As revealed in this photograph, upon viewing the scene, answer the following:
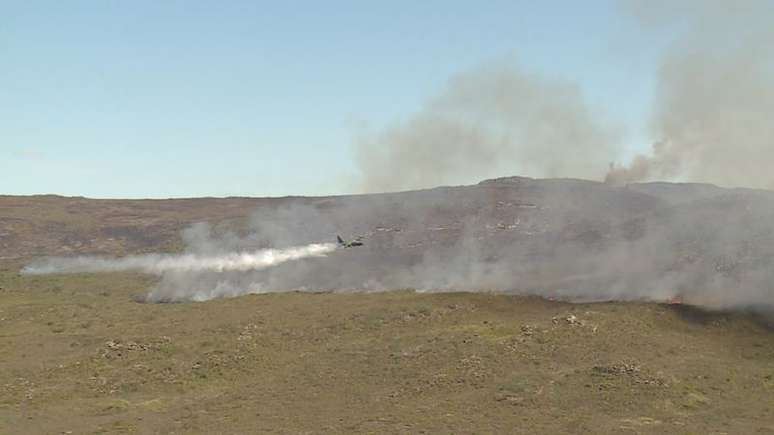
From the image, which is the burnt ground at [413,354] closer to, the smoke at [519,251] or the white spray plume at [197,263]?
the smoke at [519,251]

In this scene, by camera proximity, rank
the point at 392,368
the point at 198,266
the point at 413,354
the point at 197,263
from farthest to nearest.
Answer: the point at 197,263
the point at 198,266
the point at 413,354
the point at 392,368

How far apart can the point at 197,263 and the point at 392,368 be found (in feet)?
152

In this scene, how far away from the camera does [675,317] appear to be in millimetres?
58625

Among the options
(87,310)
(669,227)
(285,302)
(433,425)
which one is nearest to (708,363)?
(433,425)

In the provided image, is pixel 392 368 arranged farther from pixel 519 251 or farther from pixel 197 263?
pixel 197 263

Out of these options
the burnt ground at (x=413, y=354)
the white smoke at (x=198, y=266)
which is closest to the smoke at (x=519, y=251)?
the white smoke at (x=198, y=266)

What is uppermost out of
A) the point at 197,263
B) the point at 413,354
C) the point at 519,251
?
the point at 519,251

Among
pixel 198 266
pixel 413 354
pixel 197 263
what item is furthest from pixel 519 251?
pixel 197 263

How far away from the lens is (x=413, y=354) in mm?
52531

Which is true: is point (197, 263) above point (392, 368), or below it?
above

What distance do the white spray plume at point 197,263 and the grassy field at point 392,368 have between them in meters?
17.5

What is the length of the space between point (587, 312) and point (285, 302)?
30.9 meters

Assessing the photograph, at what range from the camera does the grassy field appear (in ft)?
136

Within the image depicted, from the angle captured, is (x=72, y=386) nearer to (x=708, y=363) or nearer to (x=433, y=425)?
(x=433, y=425)
